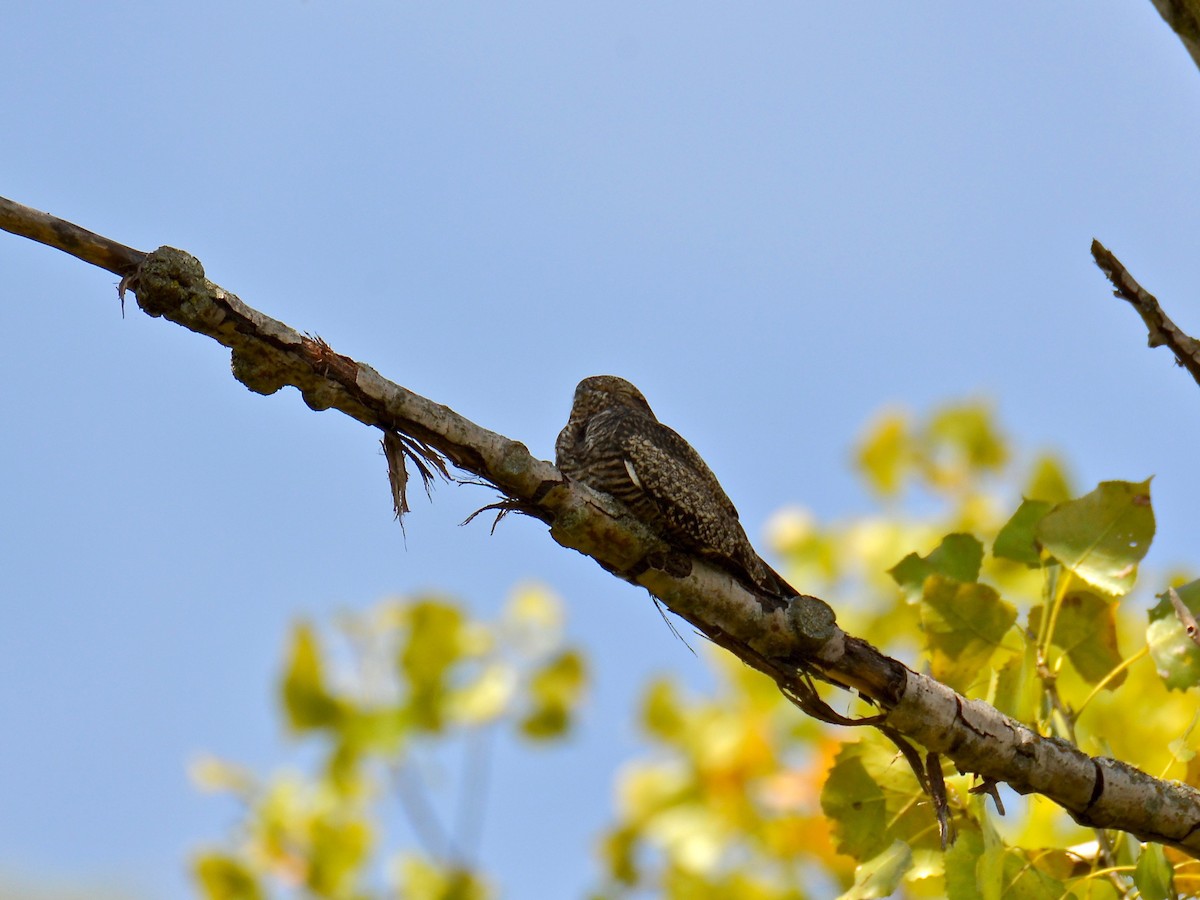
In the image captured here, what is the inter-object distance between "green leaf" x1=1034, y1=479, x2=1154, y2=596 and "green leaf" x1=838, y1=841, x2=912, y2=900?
106cm

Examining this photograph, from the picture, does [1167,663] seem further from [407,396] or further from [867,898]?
[407,396]

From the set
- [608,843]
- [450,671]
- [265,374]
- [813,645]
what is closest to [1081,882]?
[813,645]

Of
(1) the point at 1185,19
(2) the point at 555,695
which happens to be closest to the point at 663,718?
(2) the point at 555,695

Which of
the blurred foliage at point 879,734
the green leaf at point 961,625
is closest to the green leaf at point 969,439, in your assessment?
the blurred foliage at point 879,734

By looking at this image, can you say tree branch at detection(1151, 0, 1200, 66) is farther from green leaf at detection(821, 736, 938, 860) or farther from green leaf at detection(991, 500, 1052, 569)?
green leaf at detection(821, 736, 938, 860)

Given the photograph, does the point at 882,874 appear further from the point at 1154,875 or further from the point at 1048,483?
the point at 1048,483

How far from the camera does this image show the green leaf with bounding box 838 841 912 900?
11.7ft

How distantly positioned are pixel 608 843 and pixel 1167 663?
5057 millimetres

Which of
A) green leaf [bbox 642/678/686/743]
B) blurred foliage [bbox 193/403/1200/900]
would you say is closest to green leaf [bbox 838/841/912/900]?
blurred foliage [bbox 193/403/1200/900]

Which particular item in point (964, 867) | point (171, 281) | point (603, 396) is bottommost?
point (964, 867)

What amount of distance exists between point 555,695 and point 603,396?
1.97 metres

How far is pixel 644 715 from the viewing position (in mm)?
8547

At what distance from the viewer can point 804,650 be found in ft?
11.3

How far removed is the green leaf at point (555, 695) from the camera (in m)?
6.43
